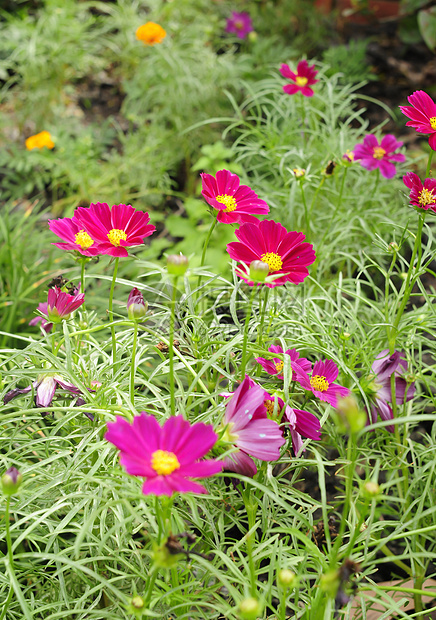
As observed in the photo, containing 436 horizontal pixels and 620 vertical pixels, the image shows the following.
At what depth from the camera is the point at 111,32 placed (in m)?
3.13

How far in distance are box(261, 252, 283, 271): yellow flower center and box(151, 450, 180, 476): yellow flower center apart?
0.30 m

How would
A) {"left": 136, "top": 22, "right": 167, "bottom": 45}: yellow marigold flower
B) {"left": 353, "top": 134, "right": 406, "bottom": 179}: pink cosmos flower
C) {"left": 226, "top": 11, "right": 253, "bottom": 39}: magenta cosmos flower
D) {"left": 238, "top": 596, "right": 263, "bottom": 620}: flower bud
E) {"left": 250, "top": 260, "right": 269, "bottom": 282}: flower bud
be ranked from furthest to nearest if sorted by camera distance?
→ 1. {"left": 226, "top": 11, "right": 253, "bottom": 39}: magenta cosmos flower
2. {"left": 136, "top": 22, "right": 167, "bottom": 45}: yellow marigold flower
3. {"left": 353, "top": 134, "right": 406, "bottom": 179}: pink cosmos flower
4. {"left": 250, "top": 260, "right": 269, "bottom": 282}: flower bud
5. {"left": 238, "top": 596, "right": 263, "bottom": 620}: flower bud

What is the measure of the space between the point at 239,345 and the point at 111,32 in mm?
3037

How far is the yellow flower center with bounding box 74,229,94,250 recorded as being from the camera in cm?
69

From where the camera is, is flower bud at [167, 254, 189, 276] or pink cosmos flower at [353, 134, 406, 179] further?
pink cosmos flower at [353, 134, 406, 179]

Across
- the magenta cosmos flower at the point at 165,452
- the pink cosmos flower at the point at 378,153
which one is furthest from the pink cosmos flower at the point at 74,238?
the pink cosmos flower at the point at 378,153

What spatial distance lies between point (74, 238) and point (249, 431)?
1.18 feet

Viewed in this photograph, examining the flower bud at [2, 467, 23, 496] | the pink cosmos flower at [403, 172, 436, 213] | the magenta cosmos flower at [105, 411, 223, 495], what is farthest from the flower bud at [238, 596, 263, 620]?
the pink cosmos flower at [403, 172, 436, 213]

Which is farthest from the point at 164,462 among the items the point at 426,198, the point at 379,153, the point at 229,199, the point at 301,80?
the point at 301,80

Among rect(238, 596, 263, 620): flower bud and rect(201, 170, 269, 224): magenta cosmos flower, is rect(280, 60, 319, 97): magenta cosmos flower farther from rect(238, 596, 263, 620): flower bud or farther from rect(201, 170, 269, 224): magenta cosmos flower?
rect(238, 596, 263, 620): flower bud

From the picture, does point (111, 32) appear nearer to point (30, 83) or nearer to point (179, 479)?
point (30, 83)

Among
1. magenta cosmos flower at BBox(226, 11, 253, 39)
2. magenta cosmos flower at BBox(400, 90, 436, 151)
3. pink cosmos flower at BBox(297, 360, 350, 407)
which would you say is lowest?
pink cosmos flower at BBox(297, 360, 350, 407)

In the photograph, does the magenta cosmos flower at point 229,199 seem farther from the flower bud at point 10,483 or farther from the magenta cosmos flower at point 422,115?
the flower bud at point 10,483

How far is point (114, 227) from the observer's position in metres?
0.72
